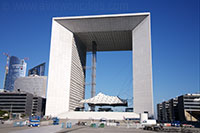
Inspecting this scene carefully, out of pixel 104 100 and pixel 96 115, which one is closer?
pixel 96 115

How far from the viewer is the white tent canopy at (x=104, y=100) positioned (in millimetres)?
73125

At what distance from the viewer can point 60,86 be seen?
65875mm

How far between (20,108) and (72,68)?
5322 centimetres

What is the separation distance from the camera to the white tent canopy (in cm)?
7312

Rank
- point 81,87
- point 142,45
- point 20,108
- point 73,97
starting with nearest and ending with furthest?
point 142,45 → point 73,97 → point 81,87 → point 20,108

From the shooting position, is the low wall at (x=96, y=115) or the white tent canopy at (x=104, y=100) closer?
the low wall at (x=96, y=115)

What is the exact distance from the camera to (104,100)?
74062 mm

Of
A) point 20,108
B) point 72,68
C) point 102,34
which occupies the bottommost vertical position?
point 20,108

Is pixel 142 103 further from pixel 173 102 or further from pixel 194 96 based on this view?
pixel 173 102

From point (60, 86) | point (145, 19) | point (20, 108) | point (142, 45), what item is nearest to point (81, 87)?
point (60, 86)

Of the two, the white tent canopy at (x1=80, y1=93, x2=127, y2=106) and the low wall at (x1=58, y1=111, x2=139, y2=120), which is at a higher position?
the white tent canopy at (x1=80, y1=93, x2=127, y2=106)

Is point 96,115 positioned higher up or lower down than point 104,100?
lower down

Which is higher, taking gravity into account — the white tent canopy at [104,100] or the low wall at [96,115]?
the white tent canopy at [104,100]

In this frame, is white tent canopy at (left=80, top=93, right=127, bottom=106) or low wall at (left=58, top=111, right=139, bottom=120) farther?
white tent canopy at (left=80, top=93, right=127, bottom=106)
